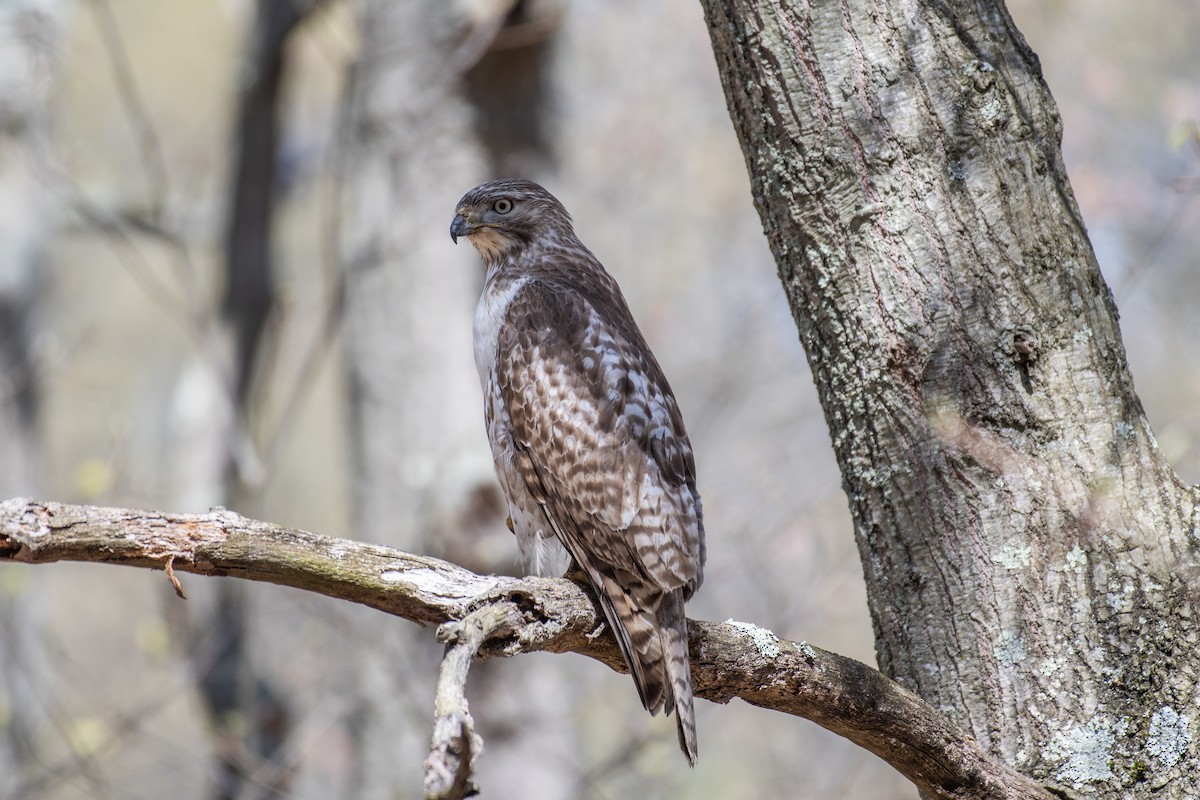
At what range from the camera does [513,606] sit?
2262 mm

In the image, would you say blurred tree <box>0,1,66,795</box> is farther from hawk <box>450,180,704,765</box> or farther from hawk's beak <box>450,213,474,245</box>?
hawk <box>450,180,704,765</box>

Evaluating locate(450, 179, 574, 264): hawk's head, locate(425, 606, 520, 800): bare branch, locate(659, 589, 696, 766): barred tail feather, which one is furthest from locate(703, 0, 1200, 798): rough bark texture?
locate(450, 179, 574, 264): hawk's head

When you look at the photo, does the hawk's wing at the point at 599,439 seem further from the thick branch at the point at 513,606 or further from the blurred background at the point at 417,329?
the blurred background at the point at 417,329

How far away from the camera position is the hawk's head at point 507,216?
4.15 meters

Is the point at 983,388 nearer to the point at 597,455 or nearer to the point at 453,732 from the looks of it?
the point at 597,455

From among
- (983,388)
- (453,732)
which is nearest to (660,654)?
(983,388)

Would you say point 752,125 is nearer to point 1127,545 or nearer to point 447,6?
point 1127,545

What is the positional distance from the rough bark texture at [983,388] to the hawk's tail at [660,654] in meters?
0.48

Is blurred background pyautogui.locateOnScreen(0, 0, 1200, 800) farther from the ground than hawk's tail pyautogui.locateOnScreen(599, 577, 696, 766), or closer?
farther from the ground

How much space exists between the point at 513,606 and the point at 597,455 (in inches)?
44.3

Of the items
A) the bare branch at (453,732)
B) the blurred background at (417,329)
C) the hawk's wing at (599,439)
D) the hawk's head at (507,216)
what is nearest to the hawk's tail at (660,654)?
the hawk's wing at (599,439)

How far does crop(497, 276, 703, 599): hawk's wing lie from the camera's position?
319cm

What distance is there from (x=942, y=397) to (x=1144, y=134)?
8.28 meters

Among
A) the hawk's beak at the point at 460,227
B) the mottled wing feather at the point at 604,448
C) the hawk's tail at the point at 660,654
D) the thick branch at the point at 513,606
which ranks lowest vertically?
the thick branch at the point at 513,606
